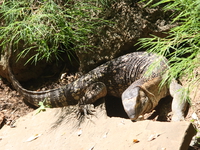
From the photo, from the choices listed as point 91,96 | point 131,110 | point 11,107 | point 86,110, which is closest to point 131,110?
point 131,110

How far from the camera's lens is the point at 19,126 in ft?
16.4

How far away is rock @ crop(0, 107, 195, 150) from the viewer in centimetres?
306

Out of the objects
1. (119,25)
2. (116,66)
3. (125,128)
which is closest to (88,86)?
(116,66)

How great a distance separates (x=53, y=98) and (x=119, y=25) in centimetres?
207

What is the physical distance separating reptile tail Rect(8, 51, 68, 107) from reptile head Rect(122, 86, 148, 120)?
1.64 m

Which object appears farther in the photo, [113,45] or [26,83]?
[26,83]

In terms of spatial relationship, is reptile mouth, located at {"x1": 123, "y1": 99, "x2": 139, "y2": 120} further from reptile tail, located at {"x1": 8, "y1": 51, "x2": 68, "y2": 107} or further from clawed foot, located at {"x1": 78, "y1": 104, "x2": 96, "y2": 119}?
reptile tail, located at {"x1": 8, "y1": 51, "x2": 68, "y2": 107}

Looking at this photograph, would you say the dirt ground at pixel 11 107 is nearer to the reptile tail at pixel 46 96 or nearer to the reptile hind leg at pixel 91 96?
the reptile tail at pixel 46 96

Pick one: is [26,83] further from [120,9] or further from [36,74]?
[120,9]

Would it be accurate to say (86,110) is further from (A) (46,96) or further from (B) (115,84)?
(A) (46,96)

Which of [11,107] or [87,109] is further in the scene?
[11,107]

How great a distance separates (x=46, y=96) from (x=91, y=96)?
1125mm

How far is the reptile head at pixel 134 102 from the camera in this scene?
3.99 meters

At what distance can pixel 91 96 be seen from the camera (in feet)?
16.4
